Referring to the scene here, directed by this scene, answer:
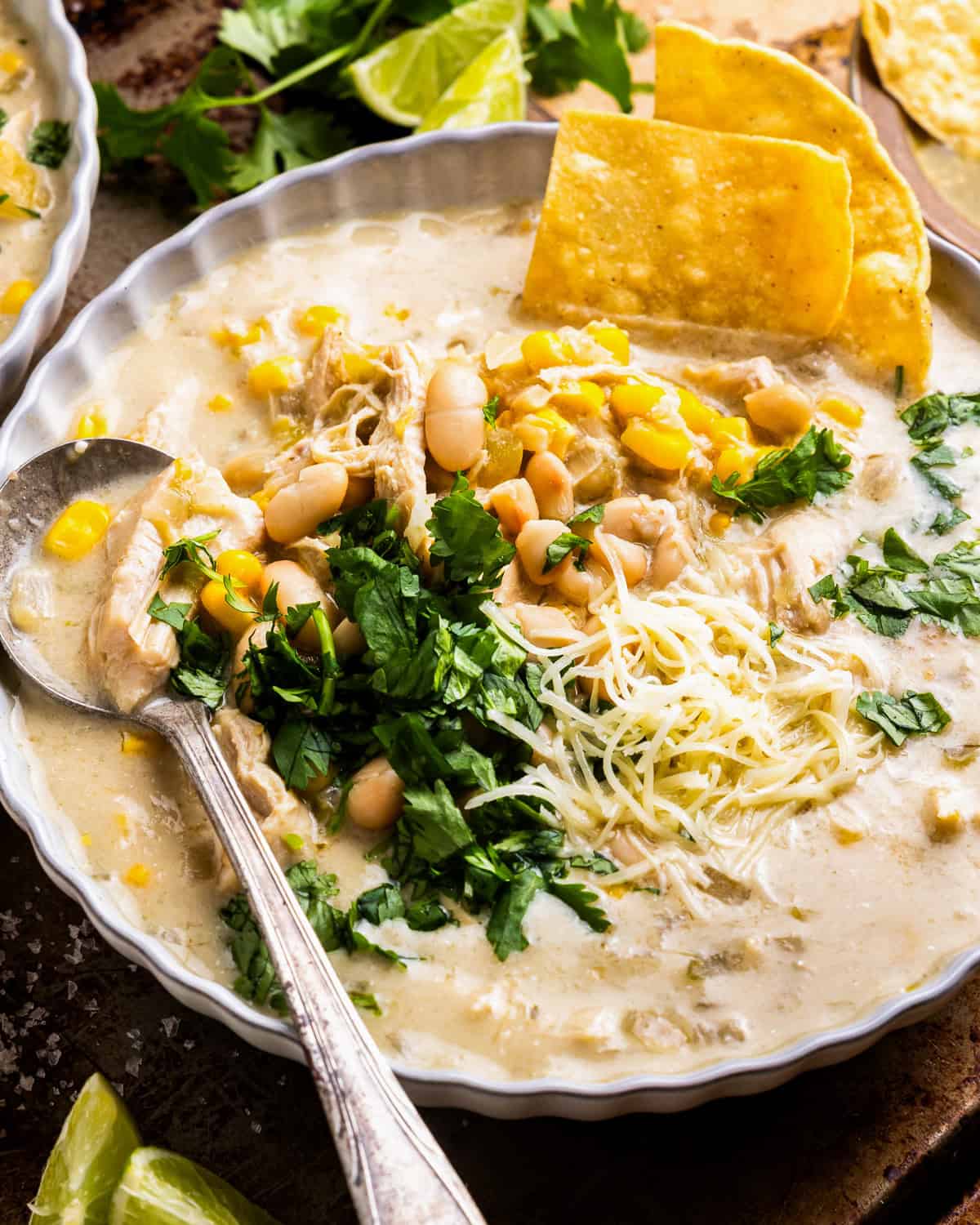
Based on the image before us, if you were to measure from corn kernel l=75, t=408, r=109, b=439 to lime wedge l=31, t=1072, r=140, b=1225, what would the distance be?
1.75 metres

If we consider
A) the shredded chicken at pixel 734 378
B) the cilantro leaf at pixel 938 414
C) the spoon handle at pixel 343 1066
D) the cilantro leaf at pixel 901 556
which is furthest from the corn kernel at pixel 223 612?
the cilantro leaf at pixel 938 414

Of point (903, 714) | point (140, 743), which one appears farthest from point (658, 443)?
point (140, 743)

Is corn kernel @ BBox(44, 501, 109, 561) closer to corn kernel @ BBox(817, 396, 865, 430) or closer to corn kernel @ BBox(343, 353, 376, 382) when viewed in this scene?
corn kernel @ BBox(343, 353, 376, 382)

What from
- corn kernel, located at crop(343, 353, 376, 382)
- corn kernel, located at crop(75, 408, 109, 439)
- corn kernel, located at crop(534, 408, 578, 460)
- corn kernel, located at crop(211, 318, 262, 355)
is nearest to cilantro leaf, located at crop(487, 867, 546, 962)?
corn kernel, located at crop(534, 408, 578, 460)

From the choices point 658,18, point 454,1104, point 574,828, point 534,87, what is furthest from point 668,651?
point 658,18

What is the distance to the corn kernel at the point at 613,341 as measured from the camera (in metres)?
3.80

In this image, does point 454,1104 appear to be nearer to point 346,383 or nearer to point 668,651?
point 668,651

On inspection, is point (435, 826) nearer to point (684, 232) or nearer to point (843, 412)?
point (843, 412)

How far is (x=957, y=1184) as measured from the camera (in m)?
3.17

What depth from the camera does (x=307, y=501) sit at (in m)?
3.38

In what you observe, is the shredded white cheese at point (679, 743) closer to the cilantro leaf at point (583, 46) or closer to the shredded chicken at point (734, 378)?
the shredded chicken at point (734, 378)

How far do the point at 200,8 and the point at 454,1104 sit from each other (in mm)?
4142

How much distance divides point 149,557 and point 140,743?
475 millimetres

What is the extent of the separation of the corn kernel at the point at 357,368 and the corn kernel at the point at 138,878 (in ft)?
4.91
